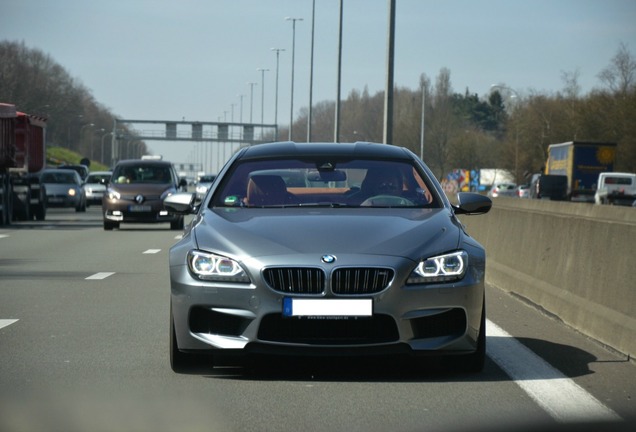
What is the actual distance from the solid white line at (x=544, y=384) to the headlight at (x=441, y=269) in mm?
725

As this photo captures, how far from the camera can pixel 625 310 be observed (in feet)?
30.5

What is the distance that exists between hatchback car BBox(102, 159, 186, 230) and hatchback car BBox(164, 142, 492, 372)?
23520mm

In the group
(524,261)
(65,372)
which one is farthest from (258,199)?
(524,261)

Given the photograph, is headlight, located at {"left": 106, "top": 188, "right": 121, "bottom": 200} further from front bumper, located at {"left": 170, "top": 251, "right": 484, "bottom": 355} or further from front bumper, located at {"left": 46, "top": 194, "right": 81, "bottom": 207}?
front bumper, located at {"left": 170, "top": 251, "right": 484, "bottom": 355}

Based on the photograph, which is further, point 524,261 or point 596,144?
point 596,144

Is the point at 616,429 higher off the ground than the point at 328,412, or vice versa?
the point at 616,429

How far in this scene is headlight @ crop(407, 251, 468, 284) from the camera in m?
7.55

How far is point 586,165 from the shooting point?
225ft

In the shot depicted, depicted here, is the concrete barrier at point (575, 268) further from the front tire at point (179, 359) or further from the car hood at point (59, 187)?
the car hood at point (59, 187)

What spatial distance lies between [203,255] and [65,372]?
1111mm

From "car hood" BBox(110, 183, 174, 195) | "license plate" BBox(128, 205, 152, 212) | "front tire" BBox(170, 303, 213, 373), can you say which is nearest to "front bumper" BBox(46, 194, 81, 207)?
"car hood" BBox(110, 183, 174, 195)

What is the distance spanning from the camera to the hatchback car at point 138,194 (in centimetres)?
3153

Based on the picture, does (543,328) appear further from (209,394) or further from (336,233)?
(209,394)

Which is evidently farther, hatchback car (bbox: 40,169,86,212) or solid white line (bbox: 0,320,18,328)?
hatchback car (bbox: 40,169,86,212)
